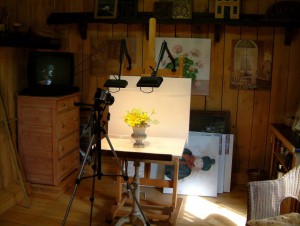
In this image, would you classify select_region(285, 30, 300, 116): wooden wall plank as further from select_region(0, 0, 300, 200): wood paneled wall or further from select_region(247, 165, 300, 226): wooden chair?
select_region(247, 165, 300, 226): wooden chair

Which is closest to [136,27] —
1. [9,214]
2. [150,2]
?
[150,2]

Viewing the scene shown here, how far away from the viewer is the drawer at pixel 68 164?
3.59m

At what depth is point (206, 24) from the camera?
146 inches

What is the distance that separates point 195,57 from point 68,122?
150cm

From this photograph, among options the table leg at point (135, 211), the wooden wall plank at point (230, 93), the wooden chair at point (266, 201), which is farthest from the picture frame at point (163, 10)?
the wooden chair at point (266, 201)

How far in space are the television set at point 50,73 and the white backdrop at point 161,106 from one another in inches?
31.4

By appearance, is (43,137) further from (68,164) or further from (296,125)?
(296,125)

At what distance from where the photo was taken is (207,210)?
334 cm

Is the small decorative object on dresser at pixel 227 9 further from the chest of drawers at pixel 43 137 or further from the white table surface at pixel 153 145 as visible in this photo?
the chest of drawers at pixel 43 137

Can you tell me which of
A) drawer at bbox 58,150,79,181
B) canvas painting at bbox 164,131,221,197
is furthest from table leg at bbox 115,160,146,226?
drawer at bbox 58,150,79,181

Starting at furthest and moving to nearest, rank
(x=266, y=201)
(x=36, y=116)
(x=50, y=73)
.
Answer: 1. (x=50, y=73)
2. (x=36, y=116)
3. (x=266, y=201)

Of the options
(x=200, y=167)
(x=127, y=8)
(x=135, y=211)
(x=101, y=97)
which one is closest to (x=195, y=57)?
(x=127, y=8)

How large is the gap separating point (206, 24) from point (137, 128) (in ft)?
5.26

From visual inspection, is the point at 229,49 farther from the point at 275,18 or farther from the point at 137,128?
the point at 137,128
